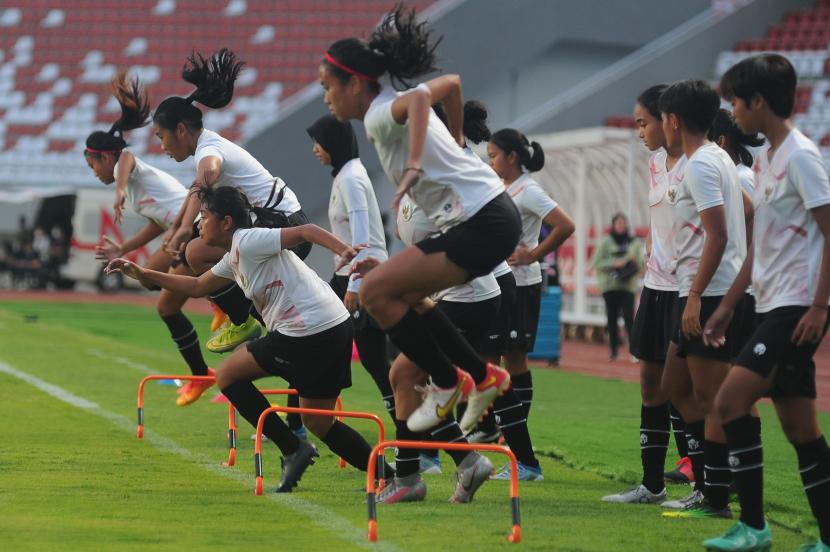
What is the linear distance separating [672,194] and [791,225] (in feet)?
4.49

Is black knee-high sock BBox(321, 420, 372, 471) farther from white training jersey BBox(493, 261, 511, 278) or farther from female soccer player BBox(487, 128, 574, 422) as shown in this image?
female soccer player BBox(487, 128, 574, 422)

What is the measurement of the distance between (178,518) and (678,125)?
9.31ft

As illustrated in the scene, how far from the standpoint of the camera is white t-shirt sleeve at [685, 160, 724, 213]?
232 inches

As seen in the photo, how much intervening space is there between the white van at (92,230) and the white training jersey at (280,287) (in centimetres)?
2818

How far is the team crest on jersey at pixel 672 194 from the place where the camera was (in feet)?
21.2

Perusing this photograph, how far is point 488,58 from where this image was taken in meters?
28.1

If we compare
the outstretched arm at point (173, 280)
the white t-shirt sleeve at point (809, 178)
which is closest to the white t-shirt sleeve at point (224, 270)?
the outstretched arm at point (173, 280)

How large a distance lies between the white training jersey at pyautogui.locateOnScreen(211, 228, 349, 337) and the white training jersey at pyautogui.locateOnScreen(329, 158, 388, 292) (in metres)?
0.48

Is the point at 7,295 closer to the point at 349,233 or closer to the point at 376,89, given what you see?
the point at 349,233

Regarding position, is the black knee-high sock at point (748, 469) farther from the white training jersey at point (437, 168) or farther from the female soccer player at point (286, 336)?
the female soccer player at point (286, 336)

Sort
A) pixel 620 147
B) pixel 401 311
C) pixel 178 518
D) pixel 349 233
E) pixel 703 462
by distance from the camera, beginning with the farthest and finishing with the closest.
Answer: pixel 620 147 < pixel 349 233 < pixel 703 462 < pixel 178 518 < pixel 401 311

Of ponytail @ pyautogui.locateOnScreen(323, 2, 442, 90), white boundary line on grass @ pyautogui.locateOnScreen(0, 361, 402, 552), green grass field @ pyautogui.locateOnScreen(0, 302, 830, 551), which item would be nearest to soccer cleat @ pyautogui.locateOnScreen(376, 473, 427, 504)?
green grass field @ pyautogui.locateOnScreen(0, 302, 830, 551)

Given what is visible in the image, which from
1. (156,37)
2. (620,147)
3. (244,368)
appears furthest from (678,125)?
(156,37)

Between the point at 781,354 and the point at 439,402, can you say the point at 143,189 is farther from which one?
the point at 781,354
